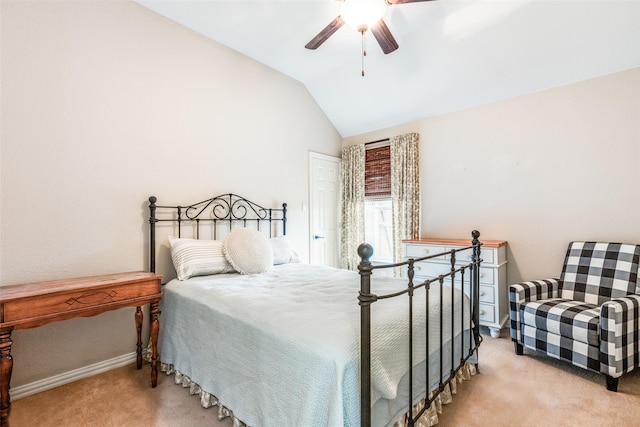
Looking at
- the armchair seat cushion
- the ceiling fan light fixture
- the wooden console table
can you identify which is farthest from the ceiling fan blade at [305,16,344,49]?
the armchair seat cushion

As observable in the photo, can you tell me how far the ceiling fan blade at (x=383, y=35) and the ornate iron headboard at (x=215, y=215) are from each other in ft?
6.81

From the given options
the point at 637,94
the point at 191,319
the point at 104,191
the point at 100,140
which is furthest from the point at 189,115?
the point at 637,94

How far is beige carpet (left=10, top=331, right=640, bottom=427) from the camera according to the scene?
1.76 m

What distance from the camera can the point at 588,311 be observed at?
226 cm

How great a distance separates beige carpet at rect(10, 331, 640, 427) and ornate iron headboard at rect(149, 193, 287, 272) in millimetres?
953

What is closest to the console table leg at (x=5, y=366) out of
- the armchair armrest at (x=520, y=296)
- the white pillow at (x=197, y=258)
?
the white pillow at (x=197, y=258)

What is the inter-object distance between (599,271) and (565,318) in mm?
711

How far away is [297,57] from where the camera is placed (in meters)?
3.47

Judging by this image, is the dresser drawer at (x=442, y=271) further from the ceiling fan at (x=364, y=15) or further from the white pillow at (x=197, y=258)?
the ceiling fan at (x=364, y=15)

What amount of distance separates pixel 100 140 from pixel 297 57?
2219 millimetres

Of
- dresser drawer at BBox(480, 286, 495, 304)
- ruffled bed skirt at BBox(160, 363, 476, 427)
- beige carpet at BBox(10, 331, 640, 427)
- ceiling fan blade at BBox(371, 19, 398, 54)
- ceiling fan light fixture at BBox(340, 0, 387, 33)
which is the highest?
ceiling fan blade at BBox(371, 19, 398, 54)

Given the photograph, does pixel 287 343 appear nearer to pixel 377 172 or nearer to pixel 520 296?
pixel 520 296

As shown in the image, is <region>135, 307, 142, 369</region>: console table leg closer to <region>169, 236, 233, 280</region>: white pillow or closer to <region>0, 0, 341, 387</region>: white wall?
<region>0, 0, 341, 387</region>: white wall

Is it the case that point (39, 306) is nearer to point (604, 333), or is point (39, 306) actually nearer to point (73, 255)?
point (73, 255)
